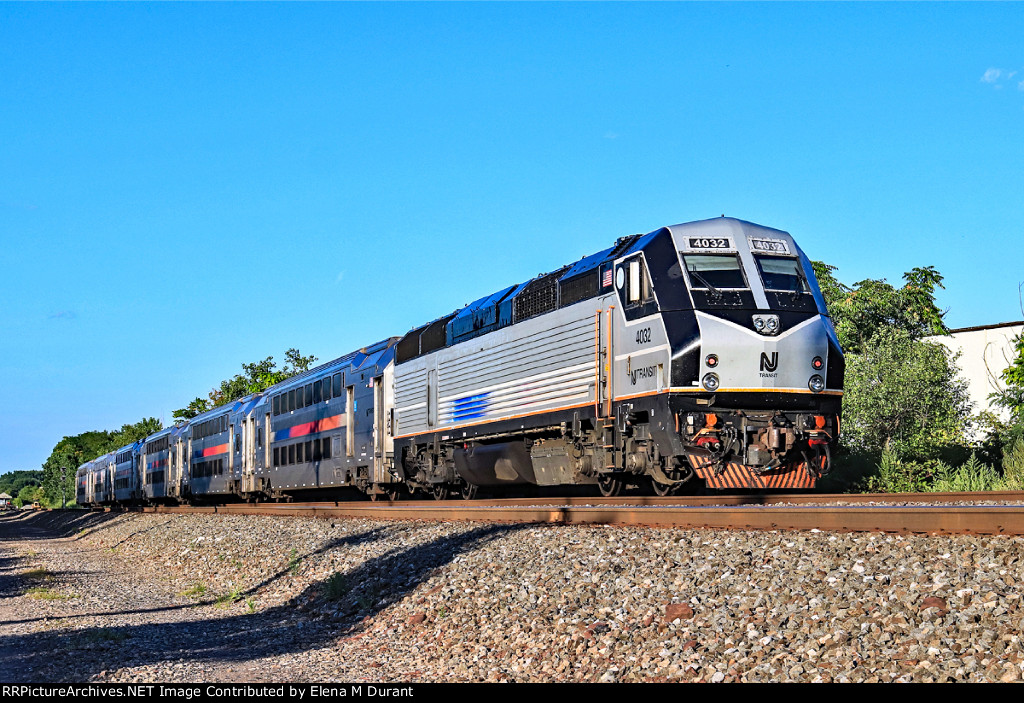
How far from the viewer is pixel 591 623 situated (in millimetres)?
8539

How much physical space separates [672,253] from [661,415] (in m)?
2.50

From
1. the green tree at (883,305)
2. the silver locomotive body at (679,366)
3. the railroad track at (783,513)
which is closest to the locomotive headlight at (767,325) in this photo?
the silver locomotive body at (679,366)

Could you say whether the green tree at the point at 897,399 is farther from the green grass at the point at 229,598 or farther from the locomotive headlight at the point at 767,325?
the green grass at the point at 229,598

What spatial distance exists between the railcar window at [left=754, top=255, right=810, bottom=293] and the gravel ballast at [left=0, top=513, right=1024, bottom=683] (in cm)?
492

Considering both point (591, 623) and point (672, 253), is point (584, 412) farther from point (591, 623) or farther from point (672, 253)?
point (591, 623)

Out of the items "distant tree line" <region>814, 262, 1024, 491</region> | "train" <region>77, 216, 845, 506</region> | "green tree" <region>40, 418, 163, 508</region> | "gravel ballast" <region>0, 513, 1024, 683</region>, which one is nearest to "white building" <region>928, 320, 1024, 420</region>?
"distant tree line" <region>814, 262, 1024, 491</region>

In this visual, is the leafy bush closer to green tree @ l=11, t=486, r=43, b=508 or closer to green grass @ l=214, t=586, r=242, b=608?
green grass @ l=214, t=586, r=242, b=608

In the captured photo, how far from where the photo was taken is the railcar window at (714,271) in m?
14.6

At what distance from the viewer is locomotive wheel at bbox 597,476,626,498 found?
55.3 ft

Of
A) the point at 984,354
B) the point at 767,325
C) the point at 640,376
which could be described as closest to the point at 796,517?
the point at 767,325

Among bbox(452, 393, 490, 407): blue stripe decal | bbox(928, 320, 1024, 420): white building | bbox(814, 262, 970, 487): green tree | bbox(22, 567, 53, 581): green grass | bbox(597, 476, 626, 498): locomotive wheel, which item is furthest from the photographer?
bbox(928, 320, 1024, 420): white building

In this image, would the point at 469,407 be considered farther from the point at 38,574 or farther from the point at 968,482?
the point at 968,482

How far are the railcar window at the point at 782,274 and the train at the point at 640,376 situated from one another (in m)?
0.02
